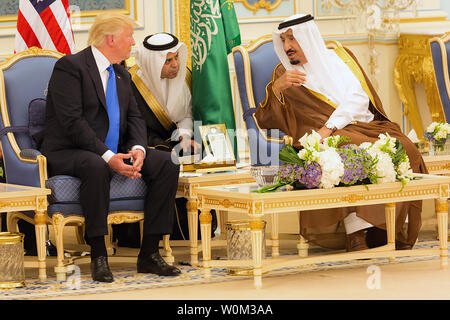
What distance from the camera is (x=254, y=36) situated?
350 inches

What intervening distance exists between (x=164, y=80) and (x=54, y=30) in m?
0.97

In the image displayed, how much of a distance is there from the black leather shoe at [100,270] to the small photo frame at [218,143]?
1.06 meters

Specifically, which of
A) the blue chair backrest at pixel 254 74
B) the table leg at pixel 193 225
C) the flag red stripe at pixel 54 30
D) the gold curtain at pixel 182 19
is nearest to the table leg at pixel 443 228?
the blue chair backrest at pixel 254 74

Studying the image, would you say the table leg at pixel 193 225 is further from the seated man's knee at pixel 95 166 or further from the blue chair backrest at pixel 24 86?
the blue chair backrest at pixel 24 86

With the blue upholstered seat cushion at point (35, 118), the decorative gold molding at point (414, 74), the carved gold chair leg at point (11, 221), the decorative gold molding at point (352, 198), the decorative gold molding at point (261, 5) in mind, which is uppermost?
the decorative gold molding at point (261, 5)

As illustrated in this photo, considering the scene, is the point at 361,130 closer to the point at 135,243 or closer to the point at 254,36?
the point at 135,243

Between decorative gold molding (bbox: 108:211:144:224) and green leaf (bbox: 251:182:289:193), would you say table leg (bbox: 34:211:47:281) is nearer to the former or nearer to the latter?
decorative gold molding (bbox: 108:211:144:224)

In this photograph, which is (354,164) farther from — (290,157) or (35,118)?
(35,118)

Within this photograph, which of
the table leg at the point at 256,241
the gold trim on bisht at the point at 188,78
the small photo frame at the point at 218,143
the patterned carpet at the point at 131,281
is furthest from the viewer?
the gold trim on bisht at the point at 188,78

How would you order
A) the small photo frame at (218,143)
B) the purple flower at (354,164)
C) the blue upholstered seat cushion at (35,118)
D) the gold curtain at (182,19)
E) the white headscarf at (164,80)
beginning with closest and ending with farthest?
the purple flower at (354,164)
the blue upholstered seat cushion at (35,118)
the small photo frame at (218,143)
the white headscarf at (164,80)
the gold curtain at (182,19)

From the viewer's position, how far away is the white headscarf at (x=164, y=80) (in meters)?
6.08

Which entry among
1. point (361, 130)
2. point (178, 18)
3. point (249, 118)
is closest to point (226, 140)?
point (249, 118)

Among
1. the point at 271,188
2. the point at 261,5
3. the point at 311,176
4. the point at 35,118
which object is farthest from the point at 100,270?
the point at 261,5
